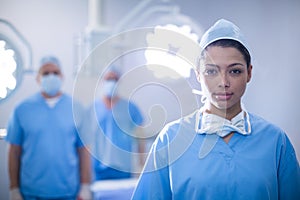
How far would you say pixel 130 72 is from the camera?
142cm

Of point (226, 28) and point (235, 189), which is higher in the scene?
point (226, 28)

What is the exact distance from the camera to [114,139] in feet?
5.02

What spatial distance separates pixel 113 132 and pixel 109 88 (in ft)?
0.59

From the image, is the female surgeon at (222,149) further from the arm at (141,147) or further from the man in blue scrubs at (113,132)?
the man in blue scrubs at (113,132)

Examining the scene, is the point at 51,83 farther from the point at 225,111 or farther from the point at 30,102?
the point at 225,111

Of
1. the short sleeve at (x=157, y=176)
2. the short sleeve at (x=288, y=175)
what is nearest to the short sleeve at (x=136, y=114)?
the short sleeve at (x=157, y=176)

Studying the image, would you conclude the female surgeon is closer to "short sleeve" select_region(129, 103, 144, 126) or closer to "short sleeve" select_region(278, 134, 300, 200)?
"short sleeve" select_region(278, 134, 300, 200)

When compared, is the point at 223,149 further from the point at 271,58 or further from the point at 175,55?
the point at 271,58

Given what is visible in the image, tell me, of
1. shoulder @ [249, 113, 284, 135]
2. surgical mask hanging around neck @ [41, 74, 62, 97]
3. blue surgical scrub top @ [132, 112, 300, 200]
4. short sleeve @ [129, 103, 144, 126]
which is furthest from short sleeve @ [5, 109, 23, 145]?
shoulder @ [249, 113, 284, 135]

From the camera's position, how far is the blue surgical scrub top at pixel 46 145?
1.41m

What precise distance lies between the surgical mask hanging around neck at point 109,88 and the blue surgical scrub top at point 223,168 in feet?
1.36

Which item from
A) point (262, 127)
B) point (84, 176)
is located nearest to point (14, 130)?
point (84, 176)

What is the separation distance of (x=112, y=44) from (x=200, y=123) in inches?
18.9

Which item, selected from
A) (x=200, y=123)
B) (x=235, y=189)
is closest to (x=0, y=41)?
(x=200, y=123)
